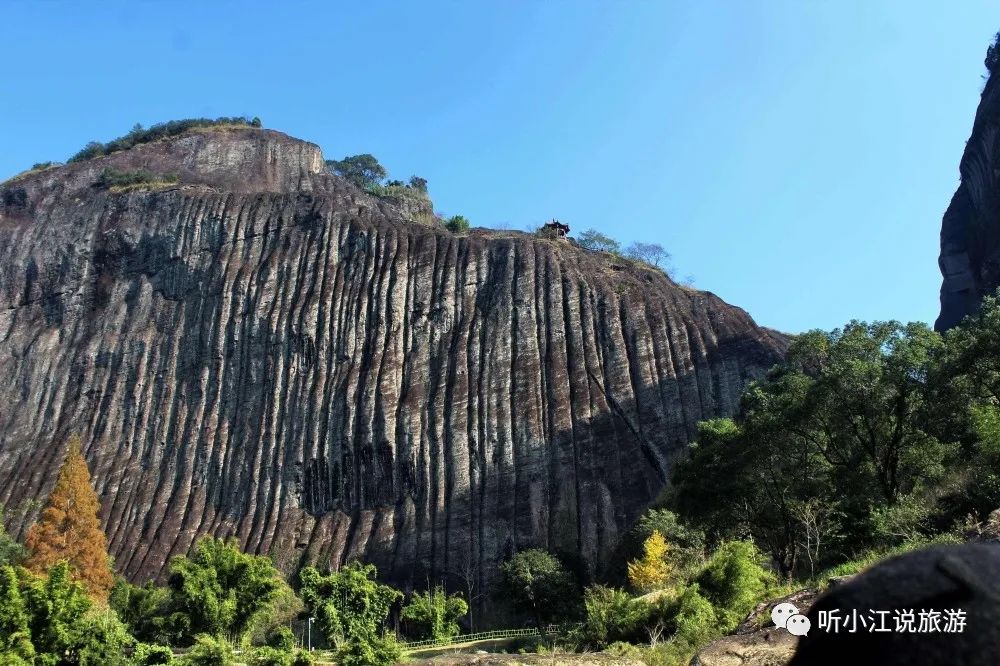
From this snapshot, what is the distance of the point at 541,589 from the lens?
1638 inches

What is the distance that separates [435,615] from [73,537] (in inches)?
847

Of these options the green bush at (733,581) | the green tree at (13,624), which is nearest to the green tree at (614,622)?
the green bush at (733,581)

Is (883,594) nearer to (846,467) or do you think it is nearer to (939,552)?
(939,552)

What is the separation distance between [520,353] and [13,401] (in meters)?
38.1

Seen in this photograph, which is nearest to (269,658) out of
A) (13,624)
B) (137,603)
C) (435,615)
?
(13,624)

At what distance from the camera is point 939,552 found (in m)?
2.36

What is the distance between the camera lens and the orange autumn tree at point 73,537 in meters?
45.3

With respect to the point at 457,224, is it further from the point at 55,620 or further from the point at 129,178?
the point at 55,620

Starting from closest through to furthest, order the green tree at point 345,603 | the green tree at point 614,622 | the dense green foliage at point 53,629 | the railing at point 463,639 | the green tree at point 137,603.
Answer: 1. the green tree at point 614,622
2. the dense green foliage at point 53,629
3. the green tree at point 345,603
4. the railing at point 463,639
5. the green tree at point 137,603

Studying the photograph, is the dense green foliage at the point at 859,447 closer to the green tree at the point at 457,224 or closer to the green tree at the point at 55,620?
the green tree at the point at 55,620

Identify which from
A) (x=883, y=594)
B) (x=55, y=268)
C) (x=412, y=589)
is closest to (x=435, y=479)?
(x=412, y=589)

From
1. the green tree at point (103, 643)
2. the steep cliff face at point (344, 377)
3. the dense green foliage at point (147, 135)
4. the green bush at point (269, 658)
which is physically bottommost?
the green bush at point (269, 658)

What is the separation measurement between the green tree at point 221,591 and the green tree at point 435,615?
9857mm

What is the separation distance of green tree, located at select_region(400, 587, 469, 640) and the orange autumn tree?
1581cm
